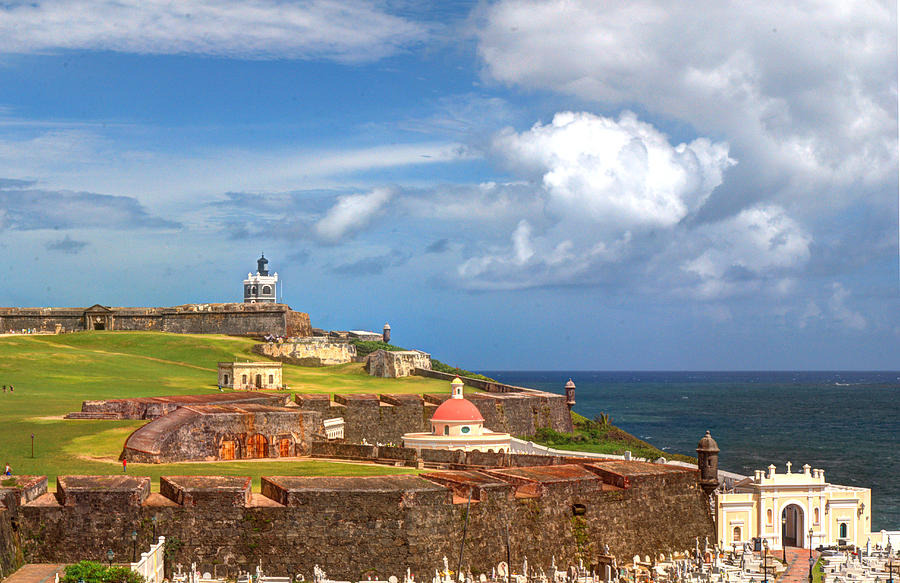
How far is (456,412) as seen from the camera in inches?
1961

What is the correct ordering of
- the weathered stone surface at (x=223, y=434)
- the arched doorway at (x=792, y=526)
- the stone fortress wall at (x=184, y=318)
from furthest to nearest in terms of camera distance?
the stone fortress wall at (x=184, y=318)
the arched doorway at (x=792, y=526)
the weathered stone surface at (x=223, y=434)

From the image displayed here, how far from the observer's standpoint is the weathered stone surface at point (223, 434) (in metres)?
40.8

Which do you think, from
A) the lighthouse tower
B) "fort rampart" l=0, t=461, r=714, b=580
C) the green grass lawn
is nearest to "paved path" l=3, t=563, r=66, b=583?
"fort rampart" l=0, t=461, r=714, b=580

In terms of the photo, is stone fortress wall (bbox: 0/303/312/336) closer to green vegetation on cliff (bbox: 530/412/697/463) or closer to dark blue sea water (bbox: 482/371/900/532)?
green vegetation on cliff (bbox: 530/412/697/463)

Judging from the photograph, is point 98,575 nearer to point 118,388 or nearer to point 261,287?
point 118,388

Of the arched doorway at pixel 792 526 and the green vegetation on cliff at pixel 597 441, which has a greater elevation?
the green vegetation on cliff at pixel 597 441

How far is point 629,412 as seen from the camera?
149750mm

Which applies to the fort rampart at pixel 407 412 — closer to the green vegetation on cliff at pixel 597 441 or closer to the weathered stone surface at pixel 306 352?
the green vegetation on cliff at pixel 597 441

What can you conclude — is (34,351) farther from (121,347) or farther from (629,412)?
(629,412)

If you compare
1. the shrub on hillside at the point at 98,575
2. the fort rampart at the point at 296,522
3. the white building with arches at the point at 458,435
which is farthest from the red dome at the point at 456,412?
the shrub on hillside at the point at 98,575

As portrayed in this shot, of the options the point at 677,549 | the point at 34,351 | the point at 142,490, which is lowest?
the point at 677,549

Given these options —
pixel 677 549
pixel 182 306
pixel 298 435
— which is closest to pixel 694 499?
pixel 677 549

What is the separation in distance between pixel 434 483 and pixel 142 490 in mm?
8111

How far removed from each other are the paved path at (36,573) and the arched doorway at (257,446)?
49.9ft
